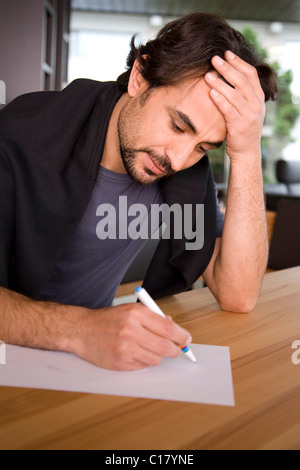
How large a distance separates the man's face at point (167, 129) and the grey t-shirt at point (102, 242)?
0.09m

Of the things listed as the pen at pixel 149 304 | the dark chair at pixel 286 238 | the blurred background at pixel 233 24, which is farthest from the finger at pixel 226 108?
the blurred background at pixel 233 24

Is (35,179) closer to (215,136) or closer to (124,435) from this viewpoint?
(215,136)

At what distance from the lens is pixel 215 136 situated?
3.50 feet

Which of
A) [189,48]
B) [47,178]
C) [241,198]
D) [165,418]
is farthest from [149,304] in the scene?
[189,48]

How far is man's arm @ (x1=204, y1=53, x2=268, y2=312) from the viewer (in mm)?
1037

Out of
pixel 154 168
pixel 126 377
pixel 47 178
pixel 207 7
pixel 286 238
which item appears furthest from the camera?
pixel 207 7

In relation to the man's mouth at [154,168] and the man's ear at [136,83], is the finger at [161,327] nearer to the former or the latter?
the man's mouth at [154,168]

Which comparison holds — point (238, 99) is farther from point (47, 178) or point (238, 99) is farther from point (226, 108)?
point (47, 178)

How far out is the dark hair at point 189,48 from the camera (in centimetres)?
105

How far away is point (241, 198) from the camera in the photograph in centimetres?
115

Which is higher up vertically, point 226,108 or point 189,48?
point 189,48

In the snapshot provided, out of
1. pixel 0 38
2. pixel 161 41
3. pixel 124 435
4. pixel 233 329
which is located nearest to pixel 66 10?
pixel 0 38

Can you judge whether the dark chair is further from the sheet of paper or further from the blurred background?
the blurred background

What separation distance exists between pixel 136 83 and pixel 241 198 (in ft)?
1.24
